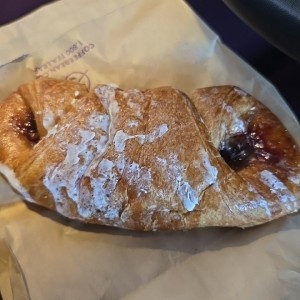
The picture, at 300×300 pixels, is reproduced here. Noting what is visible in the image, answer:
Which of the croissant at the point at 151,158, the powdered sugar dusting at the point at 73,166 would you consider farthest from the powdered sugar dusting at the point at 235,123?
the powdered sugar dusting at the point at 73,166

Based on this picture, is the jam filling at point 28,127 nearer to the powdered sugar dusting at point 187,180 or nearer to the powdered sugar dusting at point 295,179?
the powdered sugar dusting at point 187,180

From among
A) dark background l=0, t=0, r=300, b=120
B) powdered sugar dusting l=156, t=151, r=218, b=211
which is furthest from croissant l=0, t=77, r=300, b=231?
dark background l=0, t=0, r=300, b=120

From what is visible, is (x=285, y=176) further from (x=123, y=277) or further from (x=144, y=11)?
(x=144, y=11)

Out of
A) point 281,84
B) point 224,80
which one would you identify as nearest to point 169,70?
point 224,80

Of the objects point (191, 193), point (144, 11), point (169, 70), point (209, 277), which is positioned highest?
point (144, 11)

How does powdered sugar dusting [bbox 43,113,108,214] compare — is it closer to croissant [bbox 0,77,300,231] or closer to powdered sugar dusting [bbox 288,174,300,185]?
croissant [bbox 0,77,300,231]

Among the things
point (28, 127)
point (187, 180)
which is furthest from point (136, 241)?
point (28, 127)
